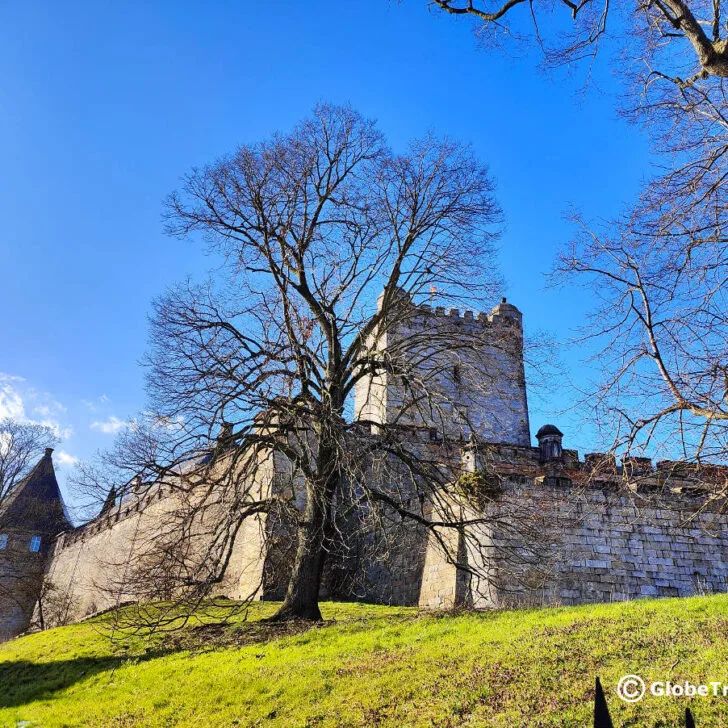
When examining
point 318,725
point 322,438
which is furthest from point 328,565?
point 318,725

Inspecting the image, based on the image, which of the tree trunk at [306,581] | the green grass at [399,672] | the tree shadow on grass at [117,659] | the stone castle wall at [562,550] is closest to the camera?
the green grass at [399,672]

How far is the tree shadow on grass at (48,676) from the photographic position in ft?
32.7

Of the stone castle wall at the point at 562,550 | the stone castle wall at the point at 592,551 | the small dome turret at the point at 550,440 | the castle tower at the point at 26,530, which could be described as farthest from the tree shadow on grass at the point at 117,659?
the castle tower at the point at 26,530

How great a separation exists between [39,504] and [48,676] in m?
25.0

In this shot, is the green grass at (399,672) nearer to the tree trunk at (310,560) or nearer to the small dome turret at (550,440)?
the tree trunk at (310,560)

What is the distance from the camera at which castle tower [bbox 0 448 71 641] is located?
30.2 m

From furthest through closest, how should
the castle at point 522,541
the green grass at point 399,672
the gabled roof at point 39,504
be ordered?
1. the gabled roof at point 39,504
2. the castle at point 522,541
3. the green grass at point 399,672

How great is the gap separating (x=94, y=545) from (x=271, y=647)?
2160cm

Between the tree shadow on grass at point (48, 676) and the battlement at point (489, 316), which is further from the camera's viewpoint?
the battlement at point (489, 316)

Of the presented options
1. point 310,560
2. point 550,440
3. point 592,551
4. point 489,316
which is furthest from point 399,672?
point 489,316

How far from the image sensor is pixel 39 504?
33.3m

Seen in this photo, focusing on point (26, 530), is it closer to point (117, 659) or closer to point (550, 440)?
point (550, 440)

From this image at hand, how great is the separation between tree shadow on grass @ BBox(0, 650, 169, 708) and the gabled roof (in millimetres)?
22589

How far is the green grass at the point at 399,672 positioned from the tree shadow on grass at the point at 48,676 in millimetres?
36
